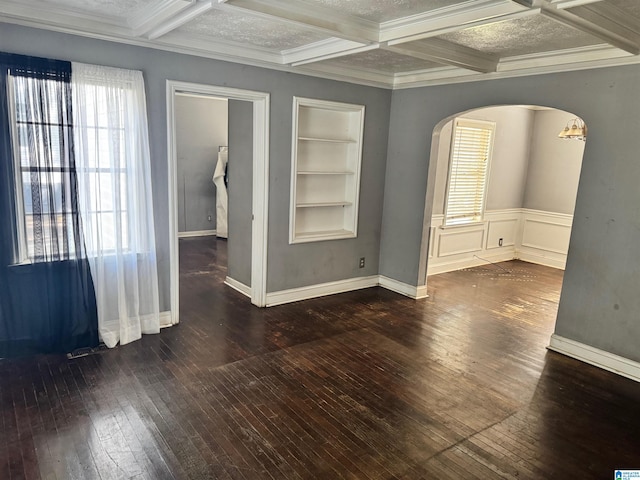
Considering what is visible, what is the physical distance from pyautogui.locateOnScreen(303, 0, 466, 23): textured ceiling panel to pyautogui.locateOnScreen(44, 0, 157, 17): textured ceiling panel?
120 cm

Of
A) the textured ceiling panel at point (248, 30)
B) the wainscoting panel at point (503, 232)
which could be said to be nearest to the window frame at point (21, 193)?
the textured ceiling panel at point (248, 30)

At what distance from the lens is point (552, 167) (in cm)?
741

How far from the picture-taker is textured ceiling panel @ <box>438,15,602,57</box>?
3.06 meters

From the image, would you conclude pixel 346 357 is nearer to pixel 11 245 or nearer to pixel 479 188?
pixel 11 245

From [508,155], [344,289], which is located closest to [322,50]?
[344,289]

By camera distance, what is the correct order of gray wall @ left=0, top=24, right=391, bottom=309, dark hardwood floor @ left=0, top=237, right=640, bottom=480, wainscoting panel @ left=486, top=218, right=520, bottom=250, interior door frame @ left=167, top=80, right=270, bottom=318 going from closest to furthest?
dark hardwood floor @ left=0, top=237, right=640, bottom=480 < gray wall @ left=0, top=24, right=391, bottom=309 < interior door frame @ left=167, top=80, right=270, bottom=318 < wainscoting panel @ left=486, top=218, right=520, bottom=250

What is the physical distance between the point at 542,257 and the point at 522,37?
16.9 feet

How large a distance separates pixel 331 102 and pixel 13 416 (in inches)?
159

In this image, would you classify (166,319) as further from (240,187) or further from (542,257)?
(542,257)

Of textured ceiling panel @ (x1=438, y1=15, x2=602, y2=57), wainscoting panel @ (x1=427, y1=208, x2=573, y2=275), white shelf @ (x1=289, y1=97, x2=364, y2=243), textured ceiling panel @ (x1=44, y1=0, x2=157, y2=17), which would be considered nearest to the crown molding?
textured ceiling panel @ (x1=438, y1=15, x2=602, y2=57)

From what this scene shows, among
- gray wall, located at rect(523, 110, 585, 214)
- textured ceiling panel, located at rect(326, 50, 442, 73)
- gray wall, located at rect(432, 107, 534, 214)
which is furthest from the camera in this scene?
gray wall, located at rect(523, 110, 585, 214)

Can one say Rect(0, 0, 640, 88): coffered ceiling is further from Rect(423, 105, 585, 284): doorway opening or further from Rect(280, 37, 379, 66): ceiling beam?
Rect(423, 105, 585, 284): doorway opening

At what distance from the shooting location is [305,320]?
457 cm

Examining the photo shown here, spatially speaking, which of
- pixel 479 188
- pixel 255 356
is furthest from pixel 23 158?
pixel 479 188
